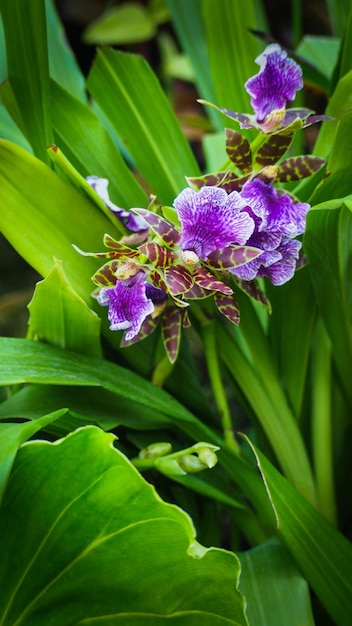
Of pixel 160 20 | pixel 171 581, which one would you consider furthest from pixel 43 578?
pixel 160 20

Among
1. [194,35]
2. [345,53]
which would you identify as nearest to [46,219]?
[345,53]

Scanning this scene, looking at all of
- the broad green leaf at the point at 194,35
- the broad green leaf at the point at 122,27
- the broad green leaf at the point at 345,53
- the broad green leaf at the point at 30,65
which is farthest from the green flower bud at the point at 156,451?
the broad green leaf at the point at 122,27

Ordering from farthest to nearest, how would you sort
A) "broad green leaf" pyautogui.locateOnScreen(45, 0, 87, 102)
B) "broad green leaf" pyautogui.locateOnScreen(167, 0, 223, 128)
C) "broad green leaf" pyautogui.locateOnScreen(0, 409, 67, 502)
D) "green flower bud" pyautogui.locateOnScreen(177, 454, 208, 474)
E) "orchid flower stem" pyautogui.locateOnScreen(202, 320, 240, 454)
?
"broad green leaf" pyautogui.locateOnScreen(167, 0, 223, 128), "broad green leaf" pyautogui.locateOnScreen(45, 0, 87, 102), "orchid flower stem" pyautogui.locateOnScreen(202, 320, 240, 454), "green flower bud" pyautogui.locateOnScreen(177, 454, 208, 474), "broad green leaf" pyautogui.locateOnScreen(0, 409, 67, 502)

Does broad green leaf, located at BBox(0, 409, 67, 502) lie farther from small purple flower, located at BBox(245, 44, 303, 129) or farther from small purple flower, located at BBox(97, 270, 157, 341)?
small purple flower, located at BBox(245, 44, 303, 129)

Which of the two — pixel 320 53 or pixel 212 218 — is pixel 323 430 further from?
pixel 320 53

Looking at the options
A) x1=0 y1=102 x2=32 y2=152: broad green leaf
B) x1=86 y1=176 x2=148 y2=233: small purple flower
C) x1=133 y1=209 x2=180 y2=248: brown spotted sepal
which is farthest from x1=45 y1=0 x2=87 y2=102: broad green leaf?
x1=133 y1=209 x2=180 y2=248: brown spotted sepal
